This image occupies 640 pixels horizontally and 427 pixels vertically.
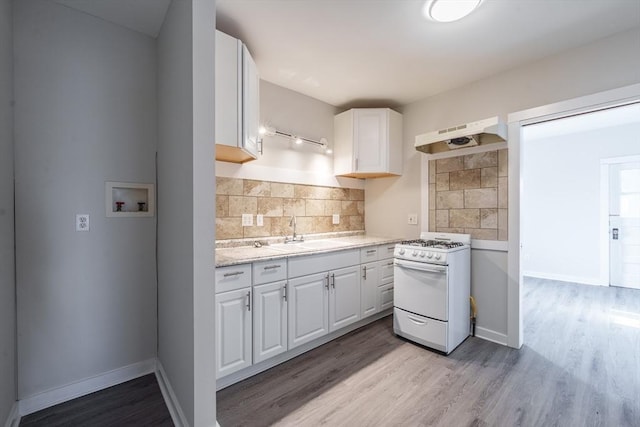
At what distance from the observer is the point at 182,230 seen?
1.50 metres

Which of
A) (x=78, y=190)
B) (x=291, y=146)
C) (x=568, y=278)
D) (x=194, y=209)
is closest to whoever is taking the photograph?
(x=194, y=209)

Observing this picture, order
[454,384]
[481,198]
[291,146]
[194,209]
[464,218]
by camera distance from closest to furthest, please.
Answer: [194,209] → [454,384] → [481,198] → [464,218] → [291,146]

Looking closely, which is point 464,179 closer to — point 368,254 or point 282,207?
point 368,254

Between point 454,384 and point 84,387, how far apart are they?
97.7 inches

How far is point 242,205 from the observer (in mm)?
2578

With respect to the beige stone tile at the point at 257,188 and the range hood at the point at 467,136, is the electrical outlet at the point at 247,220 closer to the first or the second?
the beige stone tile at the point at 257,188

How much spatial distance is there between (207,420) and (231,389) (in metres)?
0.51

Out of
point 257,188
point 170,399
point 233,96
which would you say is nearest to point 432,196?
point 257,188

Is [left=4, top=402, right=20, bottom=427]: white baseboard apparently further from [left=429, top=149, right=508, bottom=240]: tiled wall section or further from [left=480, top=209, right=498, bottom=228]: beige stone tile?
[left=480, top=209, right=498, bottom=228]: beige stone tile

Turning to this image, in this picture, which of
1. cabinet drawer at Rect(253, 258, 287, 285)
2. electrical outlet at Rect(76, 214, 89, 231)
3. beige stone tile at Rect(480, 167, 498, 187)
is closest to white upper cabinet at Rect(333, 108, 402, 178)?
beige stone tile at Rect(480, 167, 498, 187)

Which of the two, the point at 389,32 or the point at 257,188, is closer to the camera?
the point at 389,32

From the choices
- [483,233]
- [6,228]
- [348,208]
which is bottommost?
[483,233]

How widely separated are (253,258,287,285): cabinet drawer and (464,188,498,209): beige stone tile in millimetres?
1954

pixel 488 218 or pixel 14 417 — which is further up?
pixel 488 218
